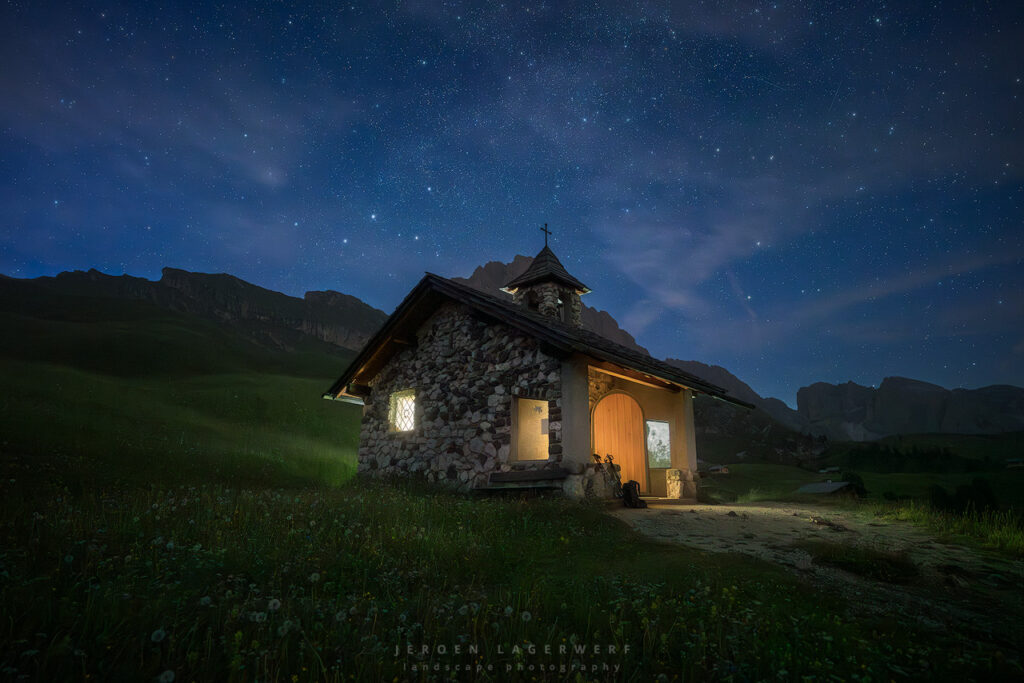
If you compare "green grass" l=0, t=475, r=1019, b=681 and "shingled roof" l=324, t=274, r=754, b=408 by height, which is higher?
"shingled roof" l=324, t=274, r=754, b=408

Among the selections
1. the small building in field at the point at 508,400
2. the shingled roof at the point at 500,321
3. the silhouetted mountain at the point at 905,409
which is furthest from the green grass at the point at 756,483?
the silhouetted mountain at the point at 905,409

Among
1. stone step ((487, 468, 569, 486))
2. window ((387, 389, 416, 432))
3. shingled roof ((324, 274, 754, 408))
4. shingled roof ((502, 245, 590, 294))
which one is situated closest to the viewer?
stone step ((487, 468, 569, 486))

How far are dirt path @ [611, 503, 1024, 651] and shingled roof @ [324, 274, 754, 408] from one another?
348 centimetres

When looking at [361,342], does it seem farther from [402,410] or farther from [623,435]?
[623,435]

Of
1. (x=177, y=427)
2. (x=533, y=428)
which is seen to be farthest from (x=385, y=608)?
(x=177, y=427)

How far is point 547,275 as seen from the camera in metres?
18.8

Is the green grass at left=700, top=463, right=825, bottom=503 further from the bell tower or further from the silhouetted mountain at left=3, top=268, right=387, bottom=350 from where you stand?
the silhouetted mountain at left=3, top=268, right=387, bottom=350

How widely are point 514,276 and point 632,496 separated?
124m

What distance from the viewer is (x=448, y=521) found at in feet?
25.2

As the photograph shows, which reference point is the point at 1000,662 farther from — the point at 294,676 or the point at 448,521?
the point at 448,521

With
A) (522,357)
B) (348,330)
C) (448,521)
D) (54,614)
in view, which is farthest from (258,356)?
(348,330)

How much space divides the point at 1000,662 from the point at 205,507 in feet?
28.9

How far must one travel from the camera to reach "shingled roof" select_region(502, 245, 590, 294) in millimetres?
18886

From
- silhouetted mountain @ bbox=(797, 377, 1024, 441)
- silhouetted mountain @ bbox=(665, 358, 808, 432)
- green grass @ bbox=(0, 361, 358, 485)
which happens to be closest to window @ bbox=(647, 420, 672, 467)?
green grass @ bbox=(0, 361, 358, 485)
